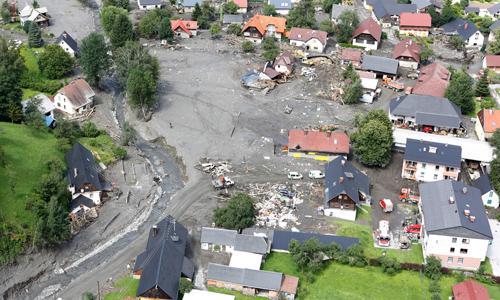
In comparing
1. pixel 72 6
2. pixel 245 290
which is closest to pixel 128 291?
pixel 245 290

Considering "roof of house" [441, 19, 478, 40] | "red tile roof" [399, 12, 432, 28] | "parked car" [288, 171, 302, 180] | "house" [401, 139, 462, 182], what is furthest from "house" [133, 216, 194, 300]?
"roof of house" [441, 19, 478, 40]

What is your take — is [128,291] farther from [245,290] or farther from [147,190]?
[147,190]

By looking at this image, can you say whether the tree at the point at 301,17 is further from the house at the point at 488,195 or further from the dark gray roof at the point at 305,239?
the dark gray roof at the point at 305,239

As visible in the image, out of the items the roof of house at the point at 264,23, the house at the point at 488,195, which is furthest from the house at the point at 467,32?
the house at the point at 488,195

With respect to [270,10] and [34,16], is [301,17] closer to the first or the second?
[270,10]

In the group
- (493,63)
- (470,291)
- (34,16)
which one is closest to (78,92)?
(34,16)

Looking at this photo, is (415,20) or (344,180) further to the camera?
(415,20)
